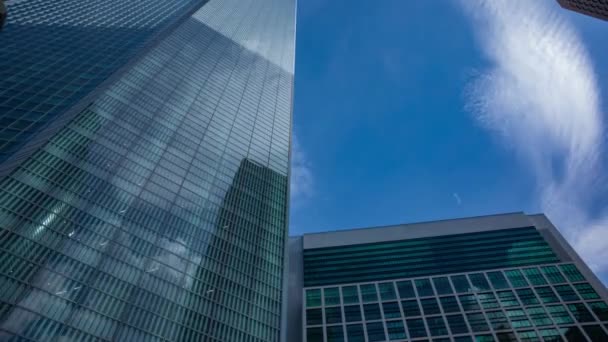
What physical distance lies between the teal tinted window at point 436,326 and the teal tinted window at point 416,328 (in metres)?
1.52

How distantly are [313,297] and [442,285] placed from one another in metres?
32.2

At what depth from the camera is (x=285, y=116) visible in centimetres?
13125

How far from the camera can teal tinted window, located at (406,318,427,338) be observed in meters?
84.1

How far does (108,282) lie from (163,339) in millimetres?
11547

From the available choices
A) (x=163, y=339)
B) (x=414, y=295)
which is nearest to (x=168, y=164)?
(x=163, y=339)

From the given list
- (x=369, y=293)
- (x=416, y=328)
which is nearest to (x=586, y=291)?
(x=416, y=328)

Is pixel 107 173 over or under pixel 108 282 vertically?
over

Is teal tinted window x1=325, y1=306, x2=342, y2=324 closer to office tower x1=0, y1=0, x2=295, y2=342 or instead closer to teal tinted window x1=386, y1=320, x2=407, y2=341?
teal tinted window x1=386, y1=320, x2=407, y2=341

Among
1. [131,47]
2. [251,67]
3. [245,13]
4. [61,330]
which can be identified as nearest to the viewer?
[61,330]

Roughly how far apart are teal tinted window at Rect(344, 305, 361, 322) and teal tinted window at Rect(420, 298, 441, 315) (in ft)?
49.3

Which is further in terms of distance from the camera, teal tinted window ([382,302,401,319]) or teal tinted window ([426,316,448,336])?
teal tinted window ([382,302,401,319])

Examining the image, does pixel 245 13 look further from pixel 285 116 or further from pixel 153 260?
pixel 153 260

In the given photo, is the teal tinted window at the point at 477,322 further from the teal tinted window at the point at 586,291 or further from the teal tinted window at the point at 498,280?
the teal tinted window at the point at 586,291

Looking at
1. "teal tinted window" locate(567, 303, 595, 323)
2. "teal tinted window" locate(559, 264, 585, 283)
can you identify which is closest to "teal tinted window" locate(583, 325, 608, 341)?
"teal tinted window" locate(567, 303, 595, 323)
